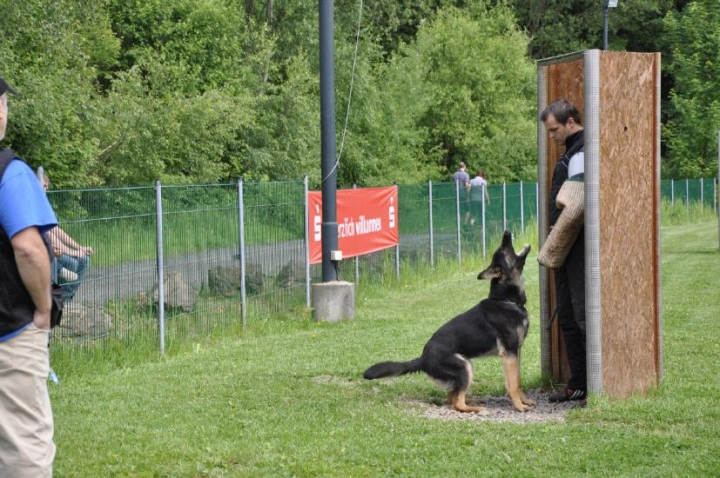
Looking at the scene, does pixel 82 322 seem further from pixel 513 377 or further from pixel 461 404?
pixel 513 377

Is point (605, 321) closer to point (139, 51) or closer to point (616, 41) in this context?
point (139, 51)

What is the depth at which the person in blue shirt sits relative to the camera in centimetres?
441

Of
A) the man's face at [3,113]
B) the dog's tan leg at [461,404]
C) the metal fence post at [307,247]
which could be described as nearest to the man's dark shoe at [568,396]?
the dog's tan leg at [461,404]

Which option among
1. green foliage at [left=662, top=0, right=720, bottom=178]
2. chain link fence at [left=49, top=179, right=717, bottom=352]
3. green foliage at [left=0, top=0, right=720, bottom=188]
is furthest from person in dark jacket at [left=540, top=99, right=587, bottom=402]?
green foliage at [left=662, top=0, right=720, bottom=178]

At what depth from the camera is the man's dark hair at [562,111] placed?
7.87 meters

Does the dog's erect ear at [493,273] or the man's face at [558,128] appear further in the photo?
the dog's erect ear at [493,273]

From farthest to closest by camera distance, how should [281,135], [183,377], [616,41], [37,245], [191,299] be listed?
[616,41], [281,135], [191,299], [183,377], [37,245]

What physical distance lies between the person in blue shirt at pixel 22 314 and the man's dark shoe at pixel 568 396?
4.64m

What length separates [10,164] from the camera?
445 centimetres

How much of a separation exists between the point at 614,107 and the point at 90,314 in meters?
5.46

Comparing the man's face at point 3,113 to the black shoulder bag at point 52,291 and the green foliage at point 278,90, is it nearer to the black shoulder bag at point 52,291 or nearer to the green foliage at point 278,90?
the black shoulder bag at point 52,291

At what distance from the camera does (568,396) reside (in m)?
8.26

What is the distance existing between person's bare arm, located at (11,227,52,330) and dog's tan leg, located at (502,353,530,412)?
166 inches

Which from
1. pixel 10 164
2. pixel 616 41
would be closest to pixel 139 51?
pixel 10 164
